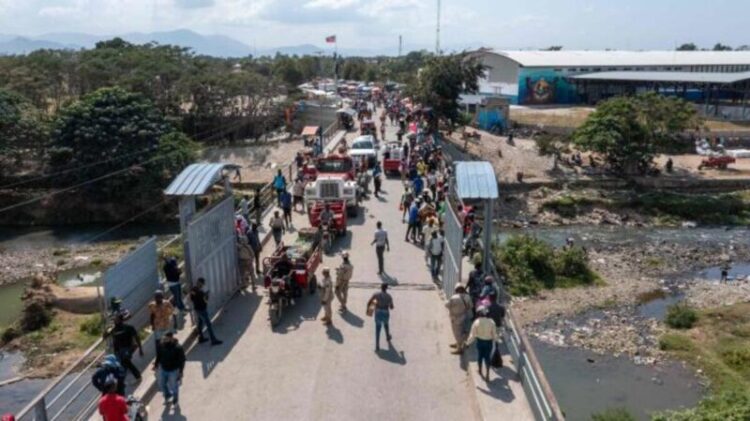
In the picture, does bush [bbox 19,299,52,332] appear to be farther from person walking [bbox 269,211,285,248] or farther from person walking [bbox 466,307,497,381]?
person walking [bbox 466,307,497,381]

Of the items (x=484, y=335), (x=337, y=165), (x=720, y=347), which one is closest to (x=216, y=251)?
(x=484, y=335)

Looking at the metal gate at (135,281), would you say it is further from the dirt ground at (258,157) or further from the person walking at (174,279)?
the dirt ground at (258,157)

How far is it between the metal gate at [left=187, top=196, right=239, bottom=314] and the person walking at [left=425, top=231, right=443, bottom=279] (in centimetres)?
497

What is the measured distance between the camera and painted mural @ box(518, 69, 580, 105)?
2960 inches

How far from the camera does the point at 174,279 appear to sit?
14.0m

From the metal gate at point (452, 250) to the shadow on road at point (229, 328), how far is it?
14.5 feet

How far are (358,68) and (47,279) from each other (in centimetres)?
10062

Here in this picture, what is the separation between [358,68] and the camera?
12388cm

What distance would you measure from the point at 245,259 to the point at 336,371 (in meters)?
5.00

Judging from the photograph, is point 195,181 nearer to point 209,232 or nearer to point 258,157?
point 209,232

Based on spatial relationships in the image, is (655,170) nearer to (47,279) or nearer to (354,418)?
(47,279)

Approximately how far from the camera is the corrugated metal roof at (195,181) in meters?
14.0

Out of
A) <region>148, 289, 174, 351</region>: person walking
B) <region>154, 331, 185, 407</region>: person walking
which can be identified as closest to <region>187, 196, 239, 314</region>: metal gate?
<region>148, 289, 174, 351</region>: person walking

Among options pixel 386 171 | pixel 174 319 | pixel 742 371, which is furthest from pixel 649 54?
pixel 174 319
